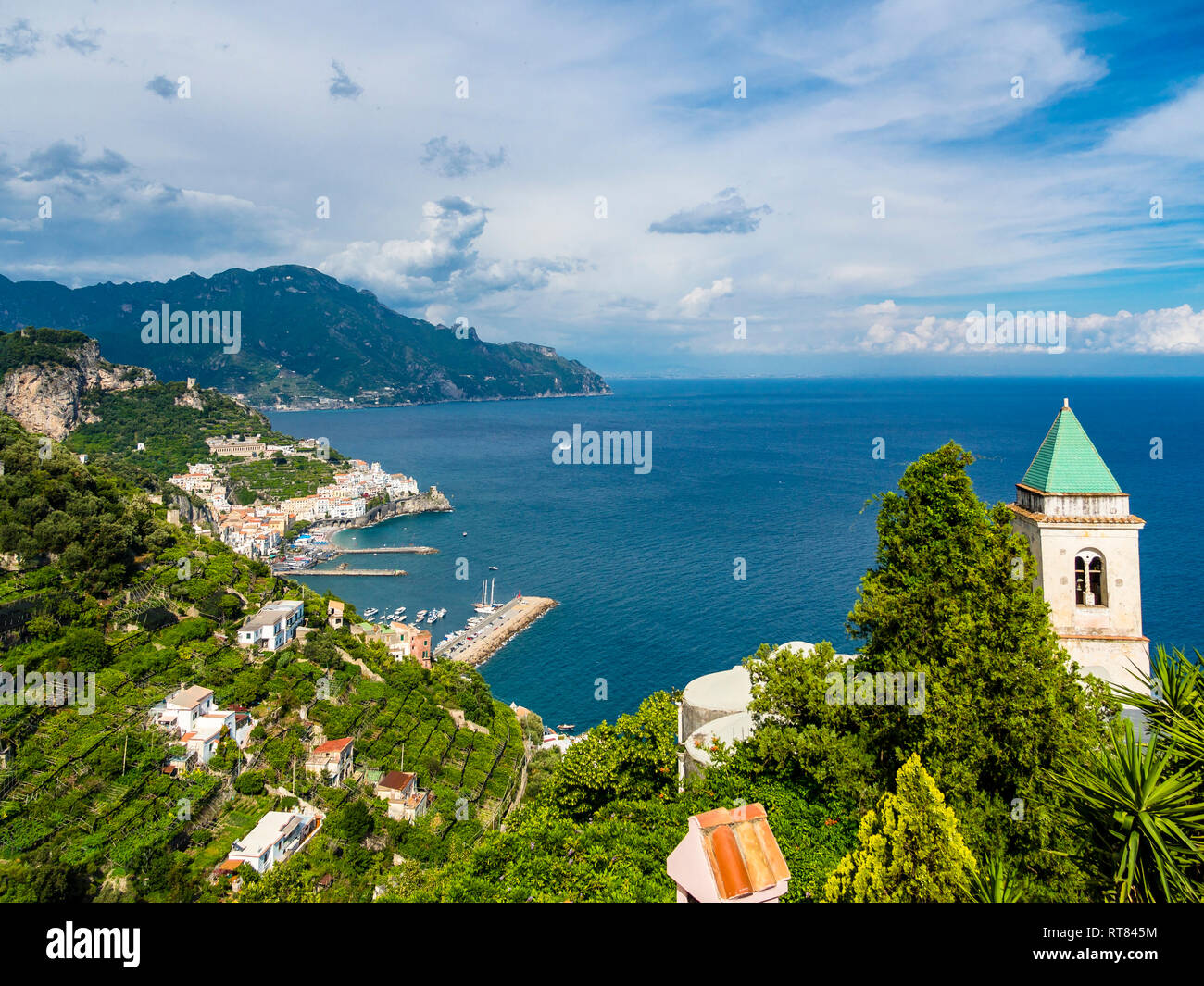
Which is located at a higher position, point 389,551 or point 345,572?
point 389,551

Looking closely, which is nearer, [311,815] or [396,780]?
[311,815]

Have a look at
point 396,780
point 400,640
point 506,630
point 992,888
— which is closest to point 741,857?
point 992,888

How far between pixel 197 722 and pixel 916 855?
75.6ft

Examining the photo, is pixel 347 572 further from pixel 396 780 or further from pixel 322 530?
pixel 396 780

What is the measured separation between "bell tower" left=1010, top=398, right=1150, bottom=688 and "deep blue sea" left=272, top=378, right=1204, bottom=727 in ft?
86.9

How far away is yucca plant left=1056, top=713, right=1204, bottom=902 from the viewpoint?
5727mm

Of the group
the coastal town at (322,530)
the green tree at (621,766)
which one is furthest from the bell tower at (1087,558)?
the coastal town at (322,530)

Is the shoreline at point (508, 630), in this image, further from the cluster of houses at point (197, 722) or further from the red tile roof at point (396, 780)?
the cluster of houses at point (197, 722)

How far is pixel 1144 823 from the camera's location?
19.0 feet

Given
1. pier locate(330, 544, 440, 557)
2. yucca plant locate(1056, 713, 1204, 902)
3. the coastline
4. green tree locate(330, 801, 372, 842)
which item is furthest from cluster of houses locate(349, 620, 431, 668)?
the coastline

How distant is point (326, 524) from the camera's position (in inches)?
3159

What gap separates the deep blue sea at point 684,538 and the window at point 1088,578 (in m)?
26.6

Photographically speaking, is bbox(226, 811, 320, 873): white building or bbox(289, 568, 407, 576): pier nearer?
bbox(226, 811, 320, 873): white building

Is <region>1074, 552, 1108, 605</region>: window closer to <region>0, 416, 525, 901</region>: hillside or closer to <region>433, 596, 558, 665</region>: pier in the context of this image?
<region>0, 416, 525, 901</region>: hillside
